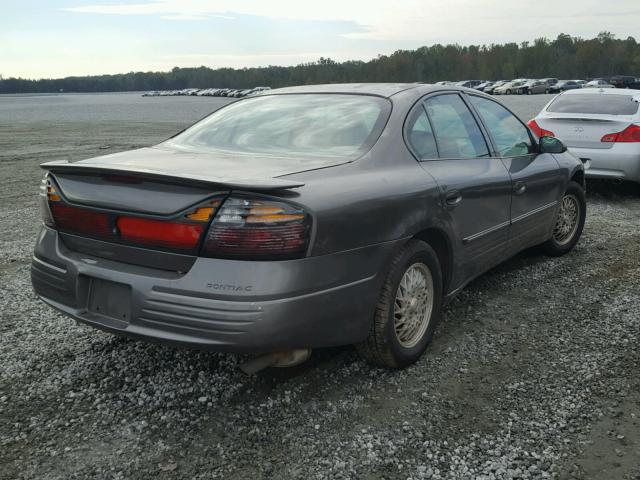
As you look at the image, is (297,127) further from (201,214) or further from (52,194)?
(52,194)

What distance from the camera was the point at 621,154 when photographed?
25.0 ft

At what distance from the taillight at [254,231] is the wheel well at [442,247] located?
3.43ft

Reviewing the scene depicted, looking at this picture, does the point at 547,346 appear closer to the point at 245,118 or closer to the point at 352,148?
the point at 352,148

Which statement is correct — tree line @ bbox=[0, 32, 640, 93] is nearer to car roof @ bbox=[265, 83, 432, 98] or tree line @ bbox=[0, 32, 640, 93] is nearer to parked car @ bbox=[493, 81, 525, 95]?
parked car @ bbox=[493, 81, 525, 95]

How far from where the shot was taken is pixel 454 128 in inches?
152

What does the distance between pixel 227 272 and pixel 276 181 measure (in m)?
0.43

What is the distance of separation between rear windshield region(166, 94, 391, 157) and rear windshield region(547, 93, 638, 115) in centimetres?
578

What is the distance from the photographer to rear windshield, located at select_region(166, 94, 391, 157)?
322 centimetres

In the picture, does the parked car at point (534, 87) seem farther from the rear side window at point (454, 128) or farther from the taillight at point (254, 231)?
the taillight at point (254, 231)

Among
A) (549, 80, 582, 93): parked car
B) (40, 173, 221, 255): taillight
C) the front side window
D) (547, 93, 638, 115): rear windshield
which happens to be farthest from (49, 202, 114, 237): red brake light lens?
(549, 80, 582, 93): parked car

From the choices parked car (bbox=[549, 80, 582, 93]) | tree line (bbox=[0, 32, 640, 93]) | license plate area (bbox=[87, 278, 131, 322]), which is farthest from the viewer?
tree line (bbox=[0, 32, 640, 93])

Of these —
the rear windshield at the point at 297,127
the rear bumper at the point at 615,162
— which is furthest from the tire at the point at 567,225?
the rear windshield at the point at 297,127

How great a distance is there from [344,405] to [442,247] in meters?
1.13

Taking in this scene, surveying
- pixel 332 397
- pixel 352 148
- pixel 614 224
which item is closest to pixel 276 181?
pixel 352 148
